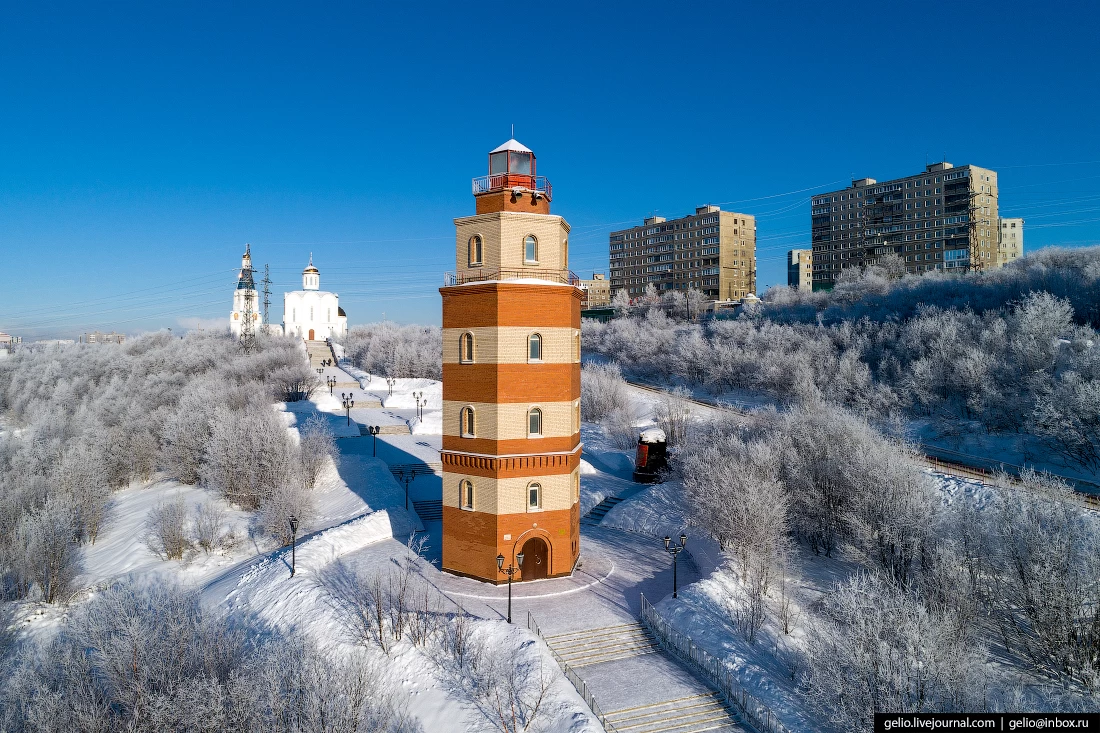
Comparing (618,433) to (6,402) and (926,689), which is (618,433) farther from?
(6,402)

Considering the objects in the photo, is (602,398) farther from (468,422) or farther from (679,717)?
(679,717)

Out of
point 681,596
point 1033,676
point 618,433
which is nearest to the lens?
point 1033,676

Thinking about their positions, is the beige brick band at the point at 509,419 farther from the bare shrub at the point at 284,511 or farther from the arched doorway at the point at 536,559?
the bare shrub at the point at 284,511

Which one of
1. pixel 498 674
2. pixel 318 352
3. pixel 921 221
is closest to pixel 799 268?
pixel 921 221

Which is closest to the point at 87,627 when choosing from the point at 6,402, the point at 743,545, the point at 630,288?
the point at 743,545

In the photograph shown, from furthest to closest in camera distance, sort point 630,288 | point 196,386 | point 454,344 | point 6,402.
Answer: point 630,288, point 6,402, point 196,386, point 454,344

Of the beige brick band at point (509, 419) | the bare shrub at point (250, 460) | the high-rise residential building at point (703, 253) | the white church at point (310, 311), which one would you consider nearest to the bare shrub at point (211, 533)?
the bare shrub at point (250, 460)

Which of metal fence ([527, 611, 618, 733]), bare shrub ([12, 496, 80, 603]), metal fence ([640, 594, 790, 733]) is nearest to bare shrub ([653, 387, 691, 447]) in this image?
metal fence ([640, 594, 790, 733])
